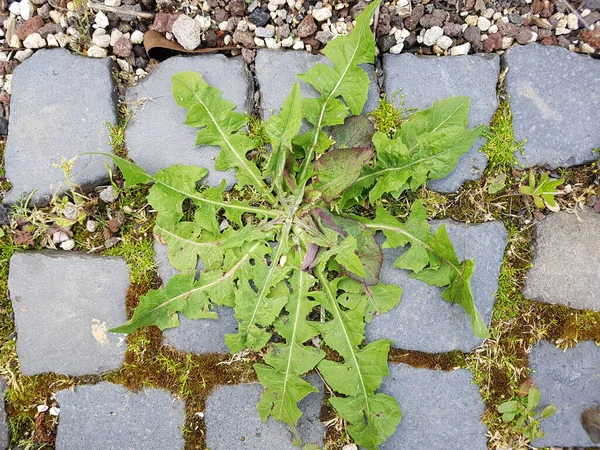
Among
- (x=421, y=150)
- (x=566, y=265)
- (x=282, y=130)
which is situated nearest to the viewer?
(x=282, y=130)

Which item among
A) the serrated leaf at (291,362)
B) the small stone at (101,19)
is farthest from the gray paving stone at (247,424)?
the small stone at (101,19)

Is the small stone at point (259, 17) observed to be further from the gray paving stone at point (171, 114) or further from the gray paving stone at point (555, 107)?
the gray paving stone at point (555, 107)

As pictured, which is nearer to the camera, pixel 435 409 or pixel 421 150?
pixel 421 150

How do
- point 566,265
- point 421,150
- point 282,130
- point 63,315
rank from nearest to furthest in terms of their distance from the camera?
point 282,130, point 421,150, point 63,315, point 566,265

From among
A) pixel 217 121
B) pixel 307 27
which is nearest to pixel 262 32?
pixel 307 27

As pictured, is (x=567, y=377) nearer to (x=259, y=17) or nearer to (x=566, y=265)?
(x=566, y=265)

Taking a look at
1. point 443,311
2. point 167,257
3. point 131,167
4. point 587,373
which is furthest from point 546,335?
point 131,167
